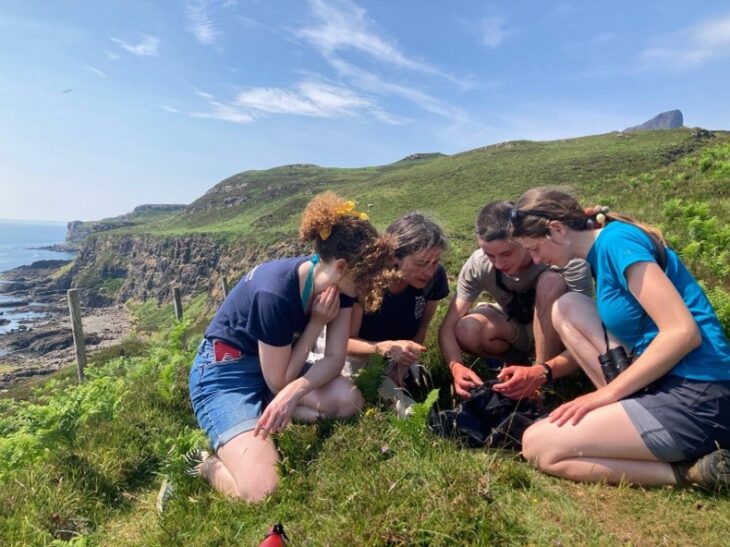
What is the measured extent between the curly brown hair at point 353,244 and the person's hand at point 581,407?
→ 4.23 feet

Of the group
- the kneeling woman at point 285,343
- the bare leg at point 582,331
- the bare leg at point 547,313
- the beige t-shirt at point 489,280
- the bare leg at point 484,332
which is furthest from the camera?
the bare leg at point 484,332

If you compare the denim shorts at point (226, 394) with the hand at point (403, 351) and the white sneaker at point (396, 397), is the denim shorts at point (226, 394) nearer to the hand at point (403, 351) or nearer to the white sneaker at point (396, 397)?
the white sneaker at point (396, 397)

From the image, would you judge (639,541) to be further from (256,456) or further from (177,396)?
(177,396)

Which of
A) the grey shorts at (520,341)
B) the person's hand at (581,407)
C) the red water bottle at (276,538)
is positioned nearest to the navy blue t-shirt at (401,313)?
the grey shorts at (520,341)

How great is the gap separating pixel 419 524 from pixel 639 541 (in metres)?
0.95

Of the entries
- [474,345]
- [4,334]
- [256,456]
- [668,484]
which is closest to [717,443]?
[668,484]

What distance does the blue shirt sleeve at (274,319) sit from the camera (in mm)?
3314

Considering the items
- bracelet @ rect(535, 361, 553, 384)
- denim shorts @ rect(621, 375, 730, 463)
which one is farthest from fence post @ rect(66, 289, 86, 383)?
denim shorts @ rect(621, 375, 730, 463)

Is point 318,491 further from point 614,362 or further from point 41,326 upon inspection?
point 41,326

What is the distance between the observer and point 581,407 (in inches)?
109

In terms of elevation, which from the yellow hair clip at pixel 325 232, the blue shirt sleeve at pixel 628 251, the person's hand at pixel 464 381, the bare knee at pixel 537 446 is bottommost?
the bare knee at pixel 537 446

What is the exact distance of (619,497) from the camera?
2572mm

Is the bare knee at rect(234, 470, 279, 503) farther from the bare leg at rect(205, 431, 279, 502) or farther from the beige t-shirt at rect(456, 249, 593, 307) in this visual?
the beige t-shirt at rect(456, 249, 593, 307)

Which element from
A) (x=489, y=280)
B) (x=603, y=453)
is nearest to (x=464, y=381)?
(x=489, y=280)
